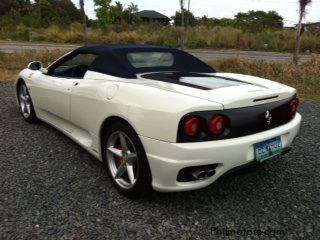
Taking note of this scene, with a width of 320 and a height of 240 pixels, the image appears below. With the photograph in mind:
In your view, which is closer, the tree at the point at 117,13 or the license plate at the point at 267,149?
the license plate at the point at 267,149

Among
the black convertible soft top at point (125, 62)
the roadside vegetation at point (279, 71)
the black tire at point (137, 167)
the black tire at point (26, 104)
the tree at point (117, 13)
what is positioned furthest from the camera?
the tree at point (117, 13)

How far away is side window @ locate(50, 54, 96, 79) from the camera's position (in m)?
3.87

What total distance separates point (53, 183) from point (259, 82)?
2.02 m

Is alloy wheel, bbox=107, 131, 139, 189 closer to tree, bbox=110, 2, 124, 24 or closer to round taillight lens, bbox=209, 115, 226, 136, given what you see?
round taillight lens, bbox=209, 115, 226, 136

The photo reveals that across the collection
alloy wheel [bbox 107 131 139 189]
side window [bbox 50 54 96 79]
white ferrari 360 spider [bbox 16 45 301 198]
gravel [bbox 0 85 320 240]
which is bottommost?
gravel [bbox 0 85 320 240]

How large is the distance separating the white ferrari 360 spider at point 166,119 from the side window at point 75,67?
56 mm

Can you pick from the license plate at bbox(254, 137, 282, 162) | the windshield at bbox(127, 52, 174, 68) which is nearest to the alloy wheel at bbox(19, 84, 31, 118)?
the windshield at bbox(127, 52, 174, 68)

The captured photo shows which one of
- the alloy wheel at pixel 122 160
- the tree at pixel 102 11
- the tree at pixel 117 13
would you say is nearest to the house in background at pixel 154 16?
the tree at pixel 117 13

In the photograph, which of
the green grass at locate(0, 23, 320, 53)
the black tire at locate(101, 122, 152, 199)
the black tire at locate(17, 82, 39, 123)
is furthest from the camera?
the green grass at locate(0, 23, 320, 53)

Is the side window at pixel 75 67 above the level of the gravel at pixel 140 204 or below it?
above

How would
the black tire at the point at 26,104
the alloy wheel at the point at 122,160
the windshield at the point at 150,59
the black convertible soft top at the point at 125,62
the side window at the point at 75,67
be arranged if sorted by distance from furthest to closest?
the black tire at the point at 26,104
the side window at the point at 75,67
the windshield at the point at 150,59
the black convertible soft top at the point at 125,62
the alloy wheel at the point at 122,160

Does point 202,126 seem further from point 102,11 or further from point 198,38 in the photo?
point 102,11

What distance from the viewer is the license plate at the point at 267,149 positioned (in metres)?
2.72

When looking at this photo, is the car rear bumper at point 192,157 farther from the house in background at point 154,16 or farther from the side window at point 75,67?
the house in background at point 154,16
